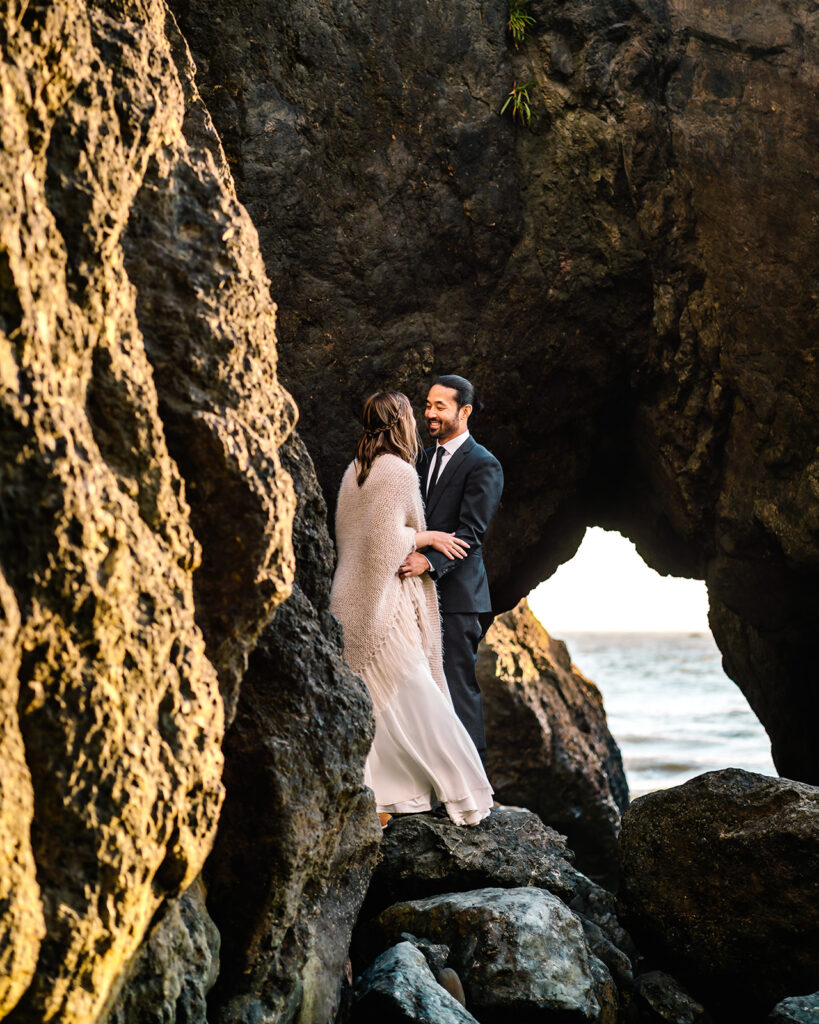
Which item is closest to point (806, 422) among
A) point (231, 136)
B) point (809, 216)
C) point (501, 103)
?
point (809, 216)

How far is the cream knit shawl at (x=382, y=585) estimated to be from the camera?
4473 mm

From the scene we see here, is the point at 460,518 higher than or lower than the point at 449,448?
lower

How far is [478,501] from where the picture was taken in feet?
16.4

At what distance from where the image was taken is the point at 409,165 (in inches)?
229

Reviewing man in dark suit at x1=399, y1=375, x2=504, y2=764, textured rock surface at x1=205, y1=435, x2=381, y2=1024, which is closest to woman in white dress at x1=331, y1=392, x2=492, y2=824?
man in dark suit at x1=399, y1=375, x2=504, y2=764

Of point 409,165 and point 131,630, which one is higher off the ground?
point 409,165

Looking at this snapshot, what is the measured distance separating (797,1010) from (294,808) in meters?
2.01

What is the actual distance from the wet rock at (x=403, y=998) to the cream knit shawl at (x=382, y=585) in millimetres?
1312

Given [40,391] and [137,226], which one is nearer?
[40,391]

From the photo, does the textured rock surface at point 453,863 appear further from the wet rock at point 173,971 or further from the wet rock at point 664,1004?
the wet rock at point 173,971

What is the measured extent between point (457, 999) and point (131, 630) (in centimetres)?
213

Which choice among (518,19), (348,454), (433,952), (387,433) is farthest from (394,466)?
(518,19)

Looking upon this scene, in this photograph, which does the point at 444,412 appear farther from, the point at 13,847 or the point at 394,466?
the point at 13,847

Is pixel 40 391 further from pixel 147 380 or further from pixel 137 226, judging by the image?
pixel 137 226
